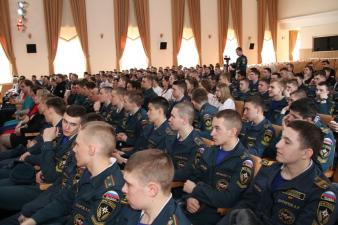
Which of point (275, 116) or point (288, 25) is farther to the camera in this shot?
point (288, 25)

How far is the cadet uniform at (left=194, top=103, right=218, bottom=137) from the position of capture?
459 centimetres

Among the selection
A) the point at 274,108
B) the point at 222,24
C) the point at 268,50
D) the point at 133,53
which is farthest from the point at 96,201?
the point at 268,50

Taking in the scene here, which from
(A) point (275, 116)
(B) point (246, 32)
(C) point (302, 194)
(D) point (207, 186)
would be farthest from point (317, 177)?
(B) point (246, 32)

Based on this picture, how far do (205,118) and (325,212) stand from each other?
9.10ft

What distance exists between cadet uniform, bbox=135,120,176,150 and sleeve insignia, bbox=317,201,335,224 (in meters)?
1.81

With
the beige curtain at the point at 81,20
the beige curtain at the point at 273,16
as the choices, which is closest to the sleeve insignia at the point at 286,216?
the beige curtain at the point at 81,20

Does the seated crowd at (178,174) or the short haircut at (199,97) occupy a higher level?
the short haircut at (199,97)

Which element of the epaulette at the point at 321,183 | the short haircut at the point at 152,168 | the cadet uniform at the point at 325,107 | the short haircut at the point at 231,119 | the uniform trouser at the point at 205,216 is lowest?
the uniform trouser at the point at 205,216

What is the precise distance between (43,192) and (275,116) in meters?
3.55

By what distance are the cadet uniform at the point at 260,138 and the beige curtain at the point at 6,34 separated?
489 inches

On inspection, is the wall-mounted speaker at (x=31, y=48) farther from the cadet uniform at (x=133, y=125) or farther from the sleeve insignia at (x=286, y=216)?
the sleeve insignia at (x=286, y=216)

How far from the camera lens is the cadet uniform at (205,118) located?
181 inches

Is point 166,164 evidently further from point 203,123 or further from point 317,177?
point 203,123

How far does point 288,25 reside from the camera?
19984mm
